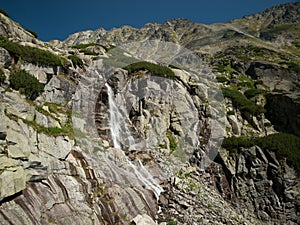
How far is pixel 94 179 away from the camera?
15.4m

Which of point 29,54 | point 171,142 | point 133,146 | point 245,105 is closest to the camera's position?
point 29,54

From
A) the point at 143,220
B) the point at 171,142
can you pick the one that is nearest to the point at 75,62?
the point at 171,142

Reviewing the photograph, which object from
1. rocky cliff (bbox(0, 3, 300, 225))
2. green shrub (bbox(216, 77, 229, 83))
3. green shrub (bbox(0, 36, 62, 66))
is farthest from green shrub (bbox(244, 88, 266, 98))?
green shrub (bbox(0, 36, 62, 66))

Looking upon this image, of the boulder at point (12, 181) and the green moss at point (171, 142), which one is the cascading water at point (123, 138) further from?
the boulder at point (12, 181)

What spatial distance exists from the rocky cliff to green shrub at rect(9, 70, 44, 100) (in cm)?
8

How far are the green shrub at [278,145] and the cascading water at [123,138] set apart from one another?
36.3 ft

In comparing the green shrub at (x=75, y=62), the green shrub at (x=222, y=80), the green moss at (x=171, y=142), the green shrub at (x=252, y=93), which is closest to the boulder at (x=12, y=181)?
Result: the green moss at (x=171, y=142)

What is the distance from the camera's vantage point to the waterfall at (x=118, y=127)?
75.4ft

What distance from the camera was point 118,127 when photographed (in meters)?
24.2

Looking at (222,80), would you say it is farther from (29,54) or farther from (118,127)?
(29,54)

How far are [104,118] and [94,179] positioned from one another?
9.20 metres

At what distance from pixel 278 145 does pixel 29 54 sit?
2618 cm

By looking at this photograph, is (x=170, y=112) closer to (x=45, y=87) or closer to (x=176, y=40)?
(x=45, y=87)

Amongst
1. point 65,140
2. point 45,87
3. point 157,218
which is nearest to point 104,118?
point 45,87
